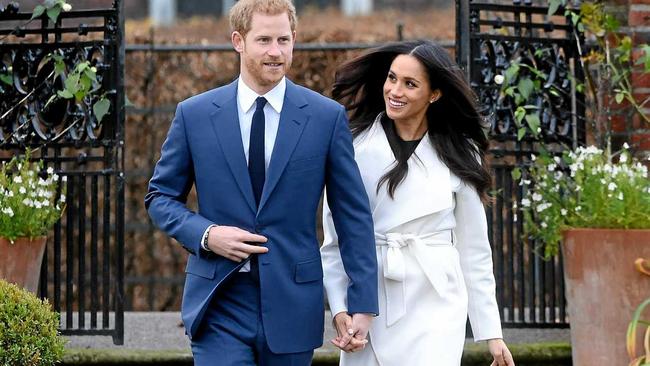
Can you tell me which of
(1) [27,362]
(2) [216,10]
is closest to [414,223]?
(1) [27,362]

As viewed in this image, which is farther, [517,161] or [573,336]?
[517,161]

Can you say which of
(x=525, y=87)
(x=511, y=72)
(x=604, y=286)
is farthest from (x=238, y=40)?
(x=525, y=87)

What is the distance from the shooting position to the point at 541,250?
7434 millimetres

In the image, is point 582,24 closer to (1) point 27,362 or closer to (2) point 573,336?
(2) point 573,336

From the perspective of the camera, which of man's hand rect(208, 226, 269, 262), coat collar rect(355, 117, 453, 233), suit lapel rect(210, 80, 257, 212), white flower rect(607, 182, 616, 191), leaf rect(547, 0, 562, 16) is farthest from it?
leaf rect(547, 0, 562, 16)

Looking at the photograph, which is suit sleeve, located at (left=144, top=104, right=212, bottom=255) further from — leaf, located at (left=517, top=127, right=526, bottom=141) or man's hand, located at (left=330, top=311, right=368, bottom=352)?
leaf, located at (left=517, top=127, right=526, bottom=141)

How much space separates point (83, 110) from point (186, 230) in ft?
9.36

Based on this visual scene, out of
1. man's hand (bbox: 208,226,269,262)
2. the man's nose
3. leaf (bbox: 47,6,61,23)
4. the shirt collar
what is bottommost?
man's hand (bbox: 208,226,269,262)

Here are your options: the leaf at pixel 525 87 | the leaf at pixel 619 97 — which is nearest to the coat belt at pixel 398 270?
the leaf at pixel 619 97

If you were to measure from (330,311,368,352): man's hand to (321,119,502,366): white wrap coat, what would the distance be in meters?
0.04

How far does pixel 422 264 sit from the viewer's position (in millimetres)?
4574

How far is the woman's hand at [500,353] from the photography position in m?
4.64

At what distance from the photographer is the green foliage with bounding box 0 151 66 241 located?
6188mm

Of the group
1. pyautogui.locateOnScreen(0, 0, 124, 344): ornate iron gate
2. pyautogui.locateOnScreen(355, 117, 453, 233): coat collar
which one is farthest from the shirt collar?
pyautogui.locateOnScreen(0, 0, 124, 344): ornate iron gate
